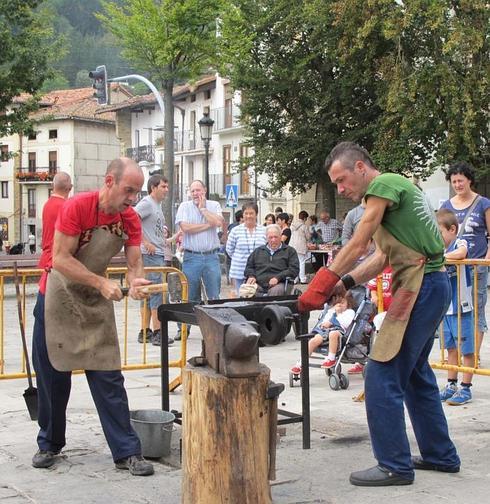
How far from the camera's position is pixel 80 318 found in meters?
5.51

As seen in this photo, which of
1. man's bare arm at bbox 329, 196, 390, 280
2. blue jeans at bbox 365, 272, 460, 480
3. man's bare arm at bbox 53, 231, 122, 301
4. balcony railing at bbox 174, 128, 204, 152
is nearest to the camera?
man's bare arm at bbox 329, 196, 390, 280

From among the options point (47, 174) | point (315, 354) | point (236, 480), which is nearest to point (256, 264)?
point (315, 354)

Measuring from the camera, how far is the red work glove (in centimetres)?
479

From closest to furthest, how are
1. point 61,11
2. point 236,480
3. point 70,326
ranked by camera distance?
point 236,480 < point 70,326 < point 61,11

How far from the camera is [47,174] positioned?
→ 242 feet

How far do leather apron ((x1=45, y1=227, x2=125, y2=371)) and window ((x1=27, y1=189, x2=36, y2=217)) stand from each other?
71806 millimetres

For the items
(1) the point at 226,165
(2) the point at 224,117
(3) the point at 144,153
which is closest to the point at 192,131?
(1) the point at 226,165

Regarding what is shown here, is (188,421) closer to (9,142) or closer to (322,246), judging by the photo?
(322,246)

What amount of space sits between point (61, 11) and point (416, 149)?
272ft

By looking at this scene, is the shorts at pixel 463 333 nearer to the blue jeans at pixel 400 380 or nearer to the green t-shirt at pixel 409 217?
the blue jeans at pixel 400 380

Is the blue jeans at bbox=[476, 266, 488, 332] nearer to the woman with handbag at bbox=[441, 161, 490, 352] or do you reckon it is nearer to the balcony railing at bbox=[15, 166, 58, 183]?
the woman with handbag at bbox=[441, 161, 490, 352]

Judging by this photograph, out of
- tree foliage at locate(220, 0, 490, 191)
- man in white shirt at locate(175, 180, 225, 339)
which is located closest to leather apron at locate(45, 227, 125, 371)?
man in white shirt at locate(175, 180, 225, 339)

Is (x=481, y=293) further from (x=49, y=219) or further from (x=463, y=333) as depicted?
(x=49, y=219)

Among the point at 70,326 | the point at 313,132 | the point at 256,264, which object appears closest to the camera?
the point at 70,326
